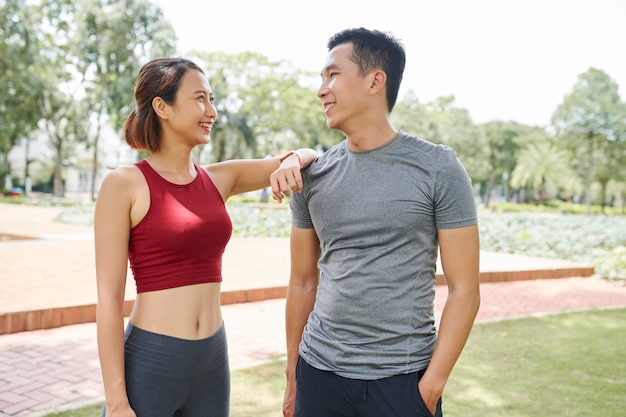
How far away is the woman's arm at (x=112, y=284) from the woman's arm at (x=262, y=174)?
531mm

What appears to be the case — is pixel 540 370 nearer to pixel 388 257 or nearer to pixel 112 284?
pixel 388 257

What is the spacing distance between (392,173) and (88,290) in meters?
6.56

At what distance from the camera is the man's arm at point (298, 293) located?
2.39 m

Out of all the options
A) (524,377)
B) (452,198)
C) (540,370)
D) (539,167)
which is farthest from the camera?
(539,167)

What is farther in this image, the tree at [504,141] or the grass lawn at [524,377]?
the tree at [504,141]

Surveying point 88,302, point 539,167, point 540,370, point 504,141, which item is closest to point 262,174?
point 540,370

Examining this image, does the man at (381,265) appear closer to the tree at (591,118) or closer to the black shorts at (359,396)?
the black shorts at (359,396)

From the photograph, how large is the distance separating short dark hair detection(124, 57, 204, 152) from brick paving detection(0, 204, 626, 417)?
267 cm

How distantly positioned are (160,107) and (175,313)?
77cm

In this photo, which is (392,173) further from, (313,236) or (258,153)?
(258,153)

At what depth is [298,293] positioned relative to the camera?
7.93ft

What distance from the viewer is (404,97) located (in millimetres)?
48594

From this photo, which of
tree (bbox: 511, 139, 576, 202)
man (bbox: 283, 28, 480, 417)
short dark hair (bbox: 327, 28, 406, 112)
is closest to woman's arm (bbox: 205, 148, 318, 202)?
man (bbox: 283, 28, 480, 417)

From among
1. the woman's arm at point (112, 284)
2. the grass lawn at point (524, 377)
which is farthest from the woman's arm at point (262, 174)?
the grass lawn at point (524, 377)
